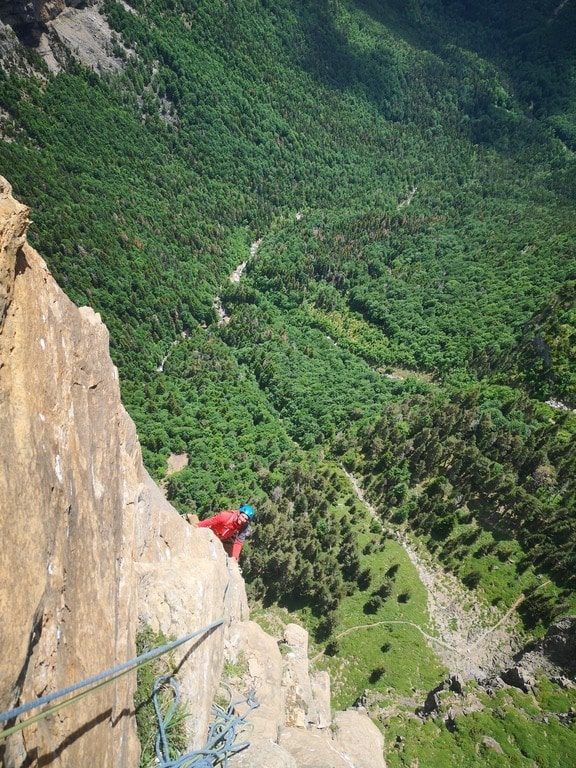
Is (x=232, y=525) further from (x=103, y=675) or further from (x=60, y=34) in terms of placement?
(x=60, y=34)

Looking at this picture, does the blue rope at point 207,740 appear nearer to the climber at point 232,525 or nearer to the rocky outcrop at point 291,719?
the rocky outcrop at point 291,719

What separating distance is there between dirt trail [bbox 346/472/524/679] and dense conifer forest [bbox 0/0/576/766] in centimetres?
156

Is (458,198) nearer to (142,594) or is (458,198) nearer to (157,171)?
(157,171)

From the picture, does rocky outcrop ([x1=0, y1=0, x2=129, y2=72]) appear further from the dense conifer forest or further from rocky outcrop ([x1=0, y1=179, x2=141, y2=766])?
rocky outcrop ([x1=0, y1=179, x2=141, y2=766])

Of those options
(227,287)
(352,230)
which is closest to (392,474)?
(227,287)

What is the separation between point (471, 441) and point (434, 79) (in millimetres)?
190303

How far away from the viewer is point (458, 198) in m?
140

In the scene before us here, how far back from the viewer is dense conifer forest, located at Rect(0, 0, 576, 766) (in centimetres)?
5434

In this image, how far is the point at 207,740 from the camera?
14.8 metres

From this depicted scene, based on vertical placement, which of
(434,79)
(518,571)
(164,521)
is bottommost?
(518,571)

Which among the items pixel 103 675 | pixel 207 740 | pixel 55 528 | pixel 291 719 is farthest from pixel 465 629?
pixel 55 528

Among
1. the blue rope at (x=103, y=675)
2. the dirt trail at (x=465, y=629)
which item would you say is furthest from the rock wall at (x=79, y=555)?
the dirt trail at (x=465, y=629)

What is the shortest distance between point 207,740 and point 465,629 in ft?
122

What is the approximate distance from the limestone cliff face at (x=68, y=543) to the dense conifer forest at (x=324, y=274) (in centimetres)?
2623
